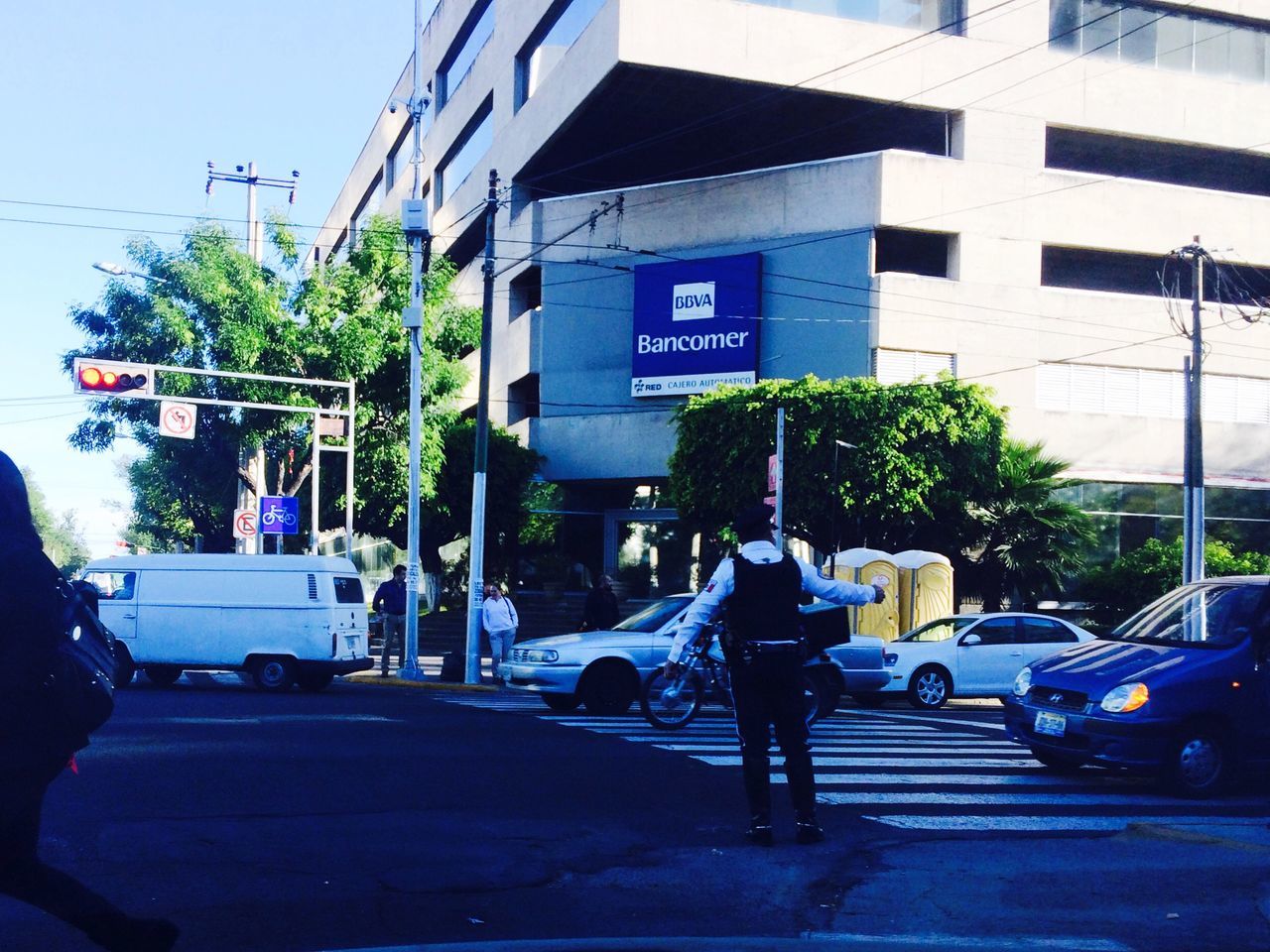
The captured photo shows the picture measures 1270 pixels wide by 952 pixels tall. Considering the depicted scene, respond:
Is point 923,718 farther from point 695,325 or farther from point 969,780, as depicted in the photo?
point 695,325

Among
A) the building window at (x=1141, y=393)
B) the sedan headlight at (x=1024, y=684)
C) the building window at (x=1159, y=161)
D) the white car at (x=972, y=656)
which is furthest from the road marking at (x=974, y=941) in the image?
the building window at (x=1159, y=161)

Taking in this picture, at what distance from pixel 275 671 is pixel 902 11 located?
2541cm

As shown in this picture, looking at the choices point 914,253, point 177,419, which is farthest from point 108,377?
point 914,253

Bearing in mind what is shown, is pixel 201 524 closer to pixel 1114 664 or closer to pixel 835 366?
pixel 835 366

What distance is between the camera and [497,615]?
2386 cm

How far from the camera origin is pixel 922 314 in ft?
115

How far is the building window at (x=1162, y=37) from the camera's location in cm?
3744

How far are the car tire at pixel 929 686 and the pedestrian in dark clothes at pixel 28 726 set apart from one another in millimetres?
16680

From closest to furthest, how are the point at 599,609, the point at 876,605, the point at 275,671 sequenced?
the point at 275,671
the point at 599,609
the point at 876,605

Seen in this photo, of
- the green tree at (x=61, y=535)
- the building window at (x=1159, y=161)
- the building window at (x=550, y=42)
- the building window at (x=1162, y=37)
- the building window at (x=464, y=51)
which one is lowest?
the green tree at (x=61, y=535)

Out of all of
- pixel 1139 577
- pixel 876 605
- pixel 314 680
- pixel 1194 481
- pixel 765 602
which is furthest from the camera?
pixel 1139 577

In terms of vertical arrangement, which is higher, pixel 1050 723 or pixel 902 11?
pixel 902 11

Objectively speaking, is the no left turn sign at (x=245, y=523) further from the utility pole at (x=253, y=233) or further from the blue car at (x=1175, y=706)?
the blue car at (x=1175, y=706)

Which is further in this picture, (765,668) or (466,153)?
(466,153)
